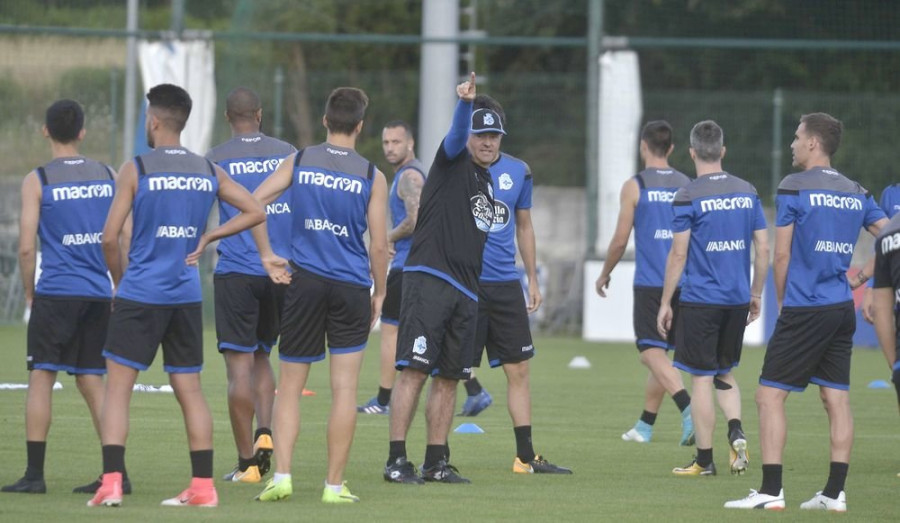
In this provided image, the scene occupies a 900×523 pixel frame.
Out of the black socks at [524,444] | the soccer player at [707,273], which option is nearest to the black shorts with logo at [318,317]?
the black socks at [524,444]

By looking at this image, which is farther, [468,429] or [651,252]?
[468,429]

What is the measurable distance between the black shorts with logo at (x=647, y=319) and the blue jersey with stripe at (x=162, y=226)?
14.7ft

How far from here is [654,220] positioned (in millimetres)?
11508

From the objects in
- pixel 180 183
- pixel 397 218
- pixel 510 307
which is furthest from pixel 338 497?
pixel 397 218

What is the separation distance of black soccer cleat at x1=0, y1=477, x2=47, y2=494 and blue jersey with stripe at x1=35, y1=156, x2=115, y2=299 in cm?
98

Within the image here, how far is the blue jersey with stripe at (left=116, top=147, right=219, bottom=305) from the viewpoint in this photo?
777 cm

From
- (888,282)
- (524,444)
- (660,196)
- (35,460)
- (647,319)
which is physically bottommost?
(524,444)

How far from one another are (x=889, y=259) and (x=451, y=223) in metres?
2.88

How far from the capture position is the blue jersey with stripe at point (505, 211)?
10172mm

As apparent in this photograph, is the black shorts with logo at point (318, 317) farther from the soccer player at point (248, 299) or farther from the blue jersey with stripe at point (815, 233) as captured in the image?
the blue jersey with stripe at point (815, 233)

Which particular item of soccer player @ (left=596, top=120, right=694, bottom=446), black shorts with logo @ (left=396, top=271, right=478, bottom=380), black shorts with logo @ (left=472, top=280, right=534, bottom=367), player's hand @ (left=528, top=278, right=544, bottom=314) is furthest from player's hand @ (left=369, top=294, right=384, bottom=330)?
soccer player @ (left=596, top=120, right=694, bottom=446)

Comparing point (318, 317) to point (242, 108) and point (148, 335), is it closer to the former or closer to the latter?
point (148, 335)

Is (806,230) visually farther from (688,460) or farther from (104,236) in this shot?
(104,236)

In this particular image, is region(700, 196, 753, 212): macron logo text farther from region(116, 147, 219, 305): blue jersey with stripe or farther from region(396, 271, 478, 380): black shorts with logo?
region(116, 147, 219, 305): blue jersey with stripe
